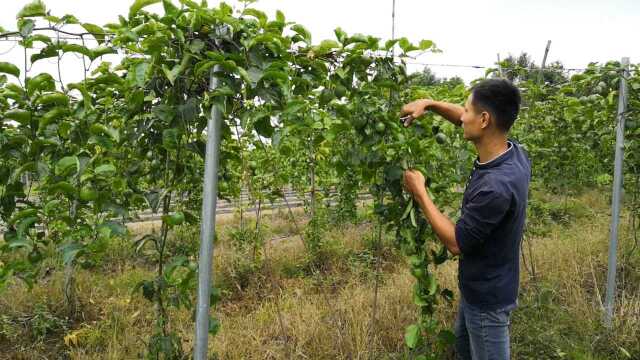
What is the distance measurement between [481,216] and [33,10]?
1.56m

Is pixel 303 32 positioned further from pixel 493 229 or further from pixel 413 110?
pixel 493 229

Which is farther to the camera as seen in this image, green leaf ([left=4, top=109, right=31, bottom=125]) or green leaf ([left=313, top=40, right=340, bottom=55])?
green leaf ([left=313, top=40, right=340, bottom=55])

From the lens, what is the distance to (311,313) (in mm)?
2947

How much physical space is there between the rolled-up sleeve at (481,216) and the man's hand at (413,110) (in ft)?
1.64

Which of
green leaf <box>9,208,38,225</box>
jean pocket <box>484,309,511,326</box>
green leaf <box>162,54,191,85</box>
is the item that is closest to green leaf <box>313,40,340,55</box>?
green leaf <box>162,54,191,85</box>

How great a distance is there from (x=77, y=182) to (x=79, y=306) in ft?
7.78

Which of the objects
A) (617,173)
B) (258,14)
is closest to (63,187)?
(258,14)

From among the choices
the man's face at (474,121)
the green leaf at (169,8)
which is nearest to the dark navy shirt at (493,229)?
the man's face at (474,121)

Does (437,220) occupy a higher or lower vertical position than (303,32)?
→ lower

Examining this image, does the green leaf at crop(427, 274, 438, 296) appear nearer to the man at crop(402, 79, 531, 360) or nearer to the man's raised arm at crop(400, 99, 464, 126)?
the man at crop(402, 79, 531, 360)

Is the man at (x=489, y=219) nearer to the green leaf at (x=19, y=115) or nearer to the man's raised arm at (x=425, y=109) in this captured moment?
the man's raised arm at (x=425, y=109)

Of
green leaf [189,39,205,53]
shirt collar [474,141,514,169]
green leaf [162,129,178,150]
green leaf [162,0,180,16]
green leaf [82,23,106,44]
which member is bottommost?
shirt collar [474,141,514,169]

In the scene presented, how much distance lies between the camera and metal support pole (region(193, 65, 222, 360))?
134 cm

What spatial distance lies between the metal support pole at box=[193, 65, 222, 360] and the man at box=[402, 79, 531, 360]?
31.7 inches
